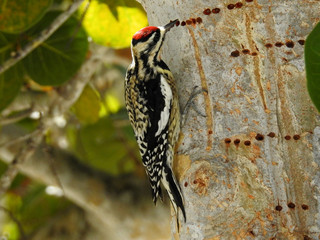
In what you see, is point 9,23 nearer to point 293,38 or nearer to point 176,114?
point 176,114

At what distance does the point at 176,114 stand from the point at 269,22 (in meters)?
0.57

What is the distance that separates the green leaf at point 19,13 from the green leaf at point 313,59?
1.56 m

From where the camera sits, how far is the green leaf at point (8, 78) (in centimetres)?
332

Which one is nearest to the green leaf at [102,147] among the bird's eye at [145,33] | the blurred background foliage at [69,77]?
the blurred background foliage at [69,77]

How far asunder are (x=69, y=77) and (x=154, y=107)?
3.16 feet

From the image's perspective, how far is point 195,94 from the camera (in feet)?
7.61

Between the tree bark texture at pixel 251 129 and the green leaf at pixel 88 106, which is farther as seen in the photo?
the green leaf at pixel 88 106

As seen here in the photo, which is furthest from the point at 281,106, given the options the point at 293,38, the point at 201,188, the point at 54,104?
the point at 54,104

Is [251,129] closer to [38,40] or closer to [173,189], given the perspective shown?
[173,189]

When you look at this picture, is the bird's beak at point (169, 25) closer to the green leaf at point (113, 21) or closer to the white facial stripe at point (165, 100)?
the white facial stripe at point (165, 100)

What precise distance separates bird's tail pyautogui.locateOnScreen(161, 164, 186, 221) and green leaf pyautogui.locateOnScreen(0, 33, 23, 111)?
132 cm

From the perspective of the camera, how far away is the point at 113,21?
11.3 feet

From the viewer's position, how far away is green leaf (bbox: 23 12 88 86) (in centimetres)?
341

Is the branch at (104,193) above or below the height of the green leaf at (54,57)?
below
